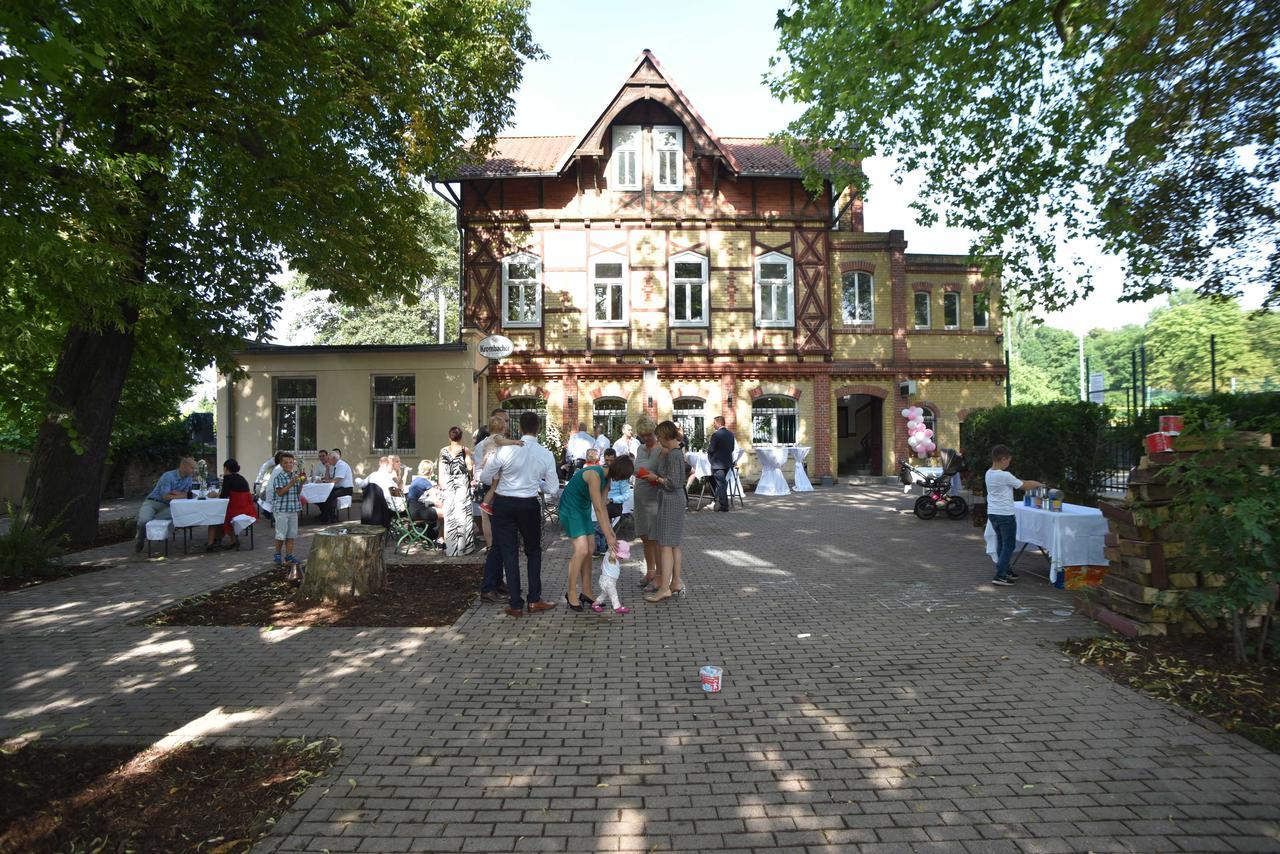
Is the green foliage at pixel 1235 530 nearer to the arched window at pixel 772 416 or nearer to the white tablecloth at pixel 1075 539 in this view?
the white tablecloth at pixel 1075 539

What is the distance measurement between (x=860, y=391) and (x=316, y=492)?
15.9 metres

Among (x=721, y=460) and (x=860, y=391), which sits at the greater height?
(x=860, y=391)

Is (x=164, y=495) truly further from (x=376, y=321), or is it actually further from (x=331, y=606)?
(x=376, y=321)

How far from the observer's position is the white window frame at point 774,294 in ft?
70.2

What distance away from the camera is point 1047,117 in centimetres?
1182

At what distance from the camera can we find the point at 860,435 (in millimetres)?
24578

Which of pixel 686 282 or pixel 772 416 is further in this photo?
pixel 772 416

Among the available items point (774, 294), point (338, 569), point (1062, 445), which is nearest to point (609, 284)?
point (774, 294)

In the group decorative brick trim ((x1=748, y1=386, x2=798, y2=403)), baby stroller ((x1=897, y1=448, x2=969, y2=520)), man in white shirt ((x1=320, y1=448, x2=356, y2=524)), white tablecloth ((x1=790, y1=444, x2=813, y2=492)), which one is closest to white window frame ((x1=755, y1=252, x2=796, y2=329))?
decorative brick trim ((x1=748, y1=386, x2=798, y2=403))

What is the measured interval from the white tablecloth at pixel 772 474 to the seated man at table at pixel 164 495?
1291 cm

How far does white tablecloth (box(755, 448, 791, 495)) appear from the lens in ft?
59.9

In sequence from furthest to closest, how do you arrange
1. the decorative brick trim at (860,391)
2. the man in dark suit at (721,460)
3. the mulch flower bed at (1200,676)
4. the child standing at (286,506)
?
the decorative brick trim at (860,391), the man in dark suit at (721,460), the child standing at (286,506), the mulch flower bed at (1200,676)

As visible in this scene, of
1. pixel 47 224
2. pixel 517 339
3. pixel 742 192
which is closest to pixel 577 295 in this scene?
pixel 517 339

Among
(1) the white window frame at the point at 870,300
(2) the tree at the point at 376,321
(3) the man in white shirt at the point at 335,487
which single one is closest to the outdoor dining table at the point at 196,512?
(3) the man in white shirt at the point at 335,487
